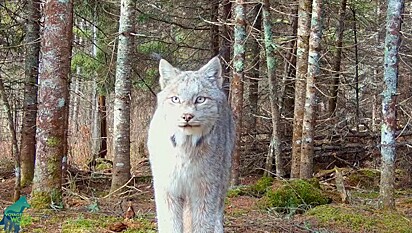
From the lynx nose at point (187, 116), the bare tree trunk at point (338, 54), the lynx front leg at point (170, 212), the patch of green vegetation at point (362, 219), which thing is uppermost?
the bare tree trunk at point (338, 54)

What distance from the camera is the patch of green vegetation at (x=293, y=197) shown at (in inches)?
299

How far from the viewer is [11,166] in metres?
12.1

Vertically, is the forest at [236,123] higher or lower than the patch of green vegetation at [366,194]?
higher

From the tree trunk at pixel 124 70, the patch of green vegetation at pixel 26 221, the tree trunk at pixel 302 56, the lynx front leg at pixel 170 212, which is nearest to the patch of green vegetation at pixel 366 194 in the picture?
the tree trunk at pixel 302 56

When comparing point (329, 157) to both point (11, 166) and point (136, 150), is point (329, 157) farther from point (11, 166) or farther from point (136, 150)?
point (11, 166)

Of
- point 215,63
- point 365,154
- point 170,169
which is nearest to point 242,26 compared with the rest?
point 215,63

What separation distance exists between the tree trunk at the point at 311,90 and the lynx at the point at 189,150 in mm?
4449

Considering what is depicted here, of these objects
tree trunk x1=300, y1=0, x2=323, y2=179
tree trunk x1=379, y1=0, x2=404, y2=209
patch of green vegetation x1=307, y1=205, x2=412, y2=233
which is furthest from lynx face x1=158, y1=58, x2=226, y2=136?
tree trunk x1=300, y1=0, x2=323, y2=179

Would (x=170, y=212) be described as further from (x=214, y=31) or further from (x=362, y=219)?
(x=214, y=31)

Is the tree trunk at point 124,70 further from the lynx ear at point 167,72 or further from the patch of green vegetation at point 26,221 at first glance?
the lynx ear at point 167,72

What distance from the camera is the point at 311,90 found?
8.84 meters

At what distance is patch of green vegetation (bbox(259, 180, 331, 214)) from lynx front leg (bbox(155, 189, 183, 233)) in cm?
330

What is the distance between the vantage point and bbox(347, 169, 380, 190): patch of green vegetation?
11.4 metres

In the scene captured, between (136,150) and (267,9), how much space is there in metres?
8.01
